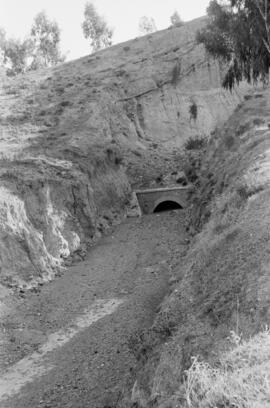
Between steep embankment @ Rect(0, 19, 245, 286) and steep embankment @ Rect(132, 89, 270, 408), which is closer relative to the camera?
steep embankment @ Rect(132, 89, 270, 408)

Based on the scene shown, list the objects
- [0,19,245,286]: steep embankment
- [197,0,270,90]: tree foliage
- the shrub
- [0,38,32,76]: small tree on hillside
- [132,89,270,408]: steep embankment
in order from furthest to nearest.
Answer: [0,38,32,76]: small tree on hillside < the shrub < [197,0,270,90]: tree foliage < [0,19,245,286]: steep embankment < [132,89,270,408]: steep embankment

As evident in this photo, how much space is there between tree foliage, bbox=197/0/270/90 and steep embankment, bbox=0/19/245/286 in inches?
534

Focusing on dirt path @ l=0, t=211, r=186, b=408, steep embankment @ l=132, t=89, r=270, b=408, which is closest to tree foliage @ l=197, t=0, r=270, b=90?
dirt path @ l=0, t=211, r=186, b=408

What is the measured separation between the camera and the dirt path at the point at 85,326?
18125mm

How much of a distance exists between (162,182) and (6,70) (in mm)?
47023

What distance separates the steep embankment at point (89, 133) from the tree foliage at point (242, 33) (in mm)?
13556

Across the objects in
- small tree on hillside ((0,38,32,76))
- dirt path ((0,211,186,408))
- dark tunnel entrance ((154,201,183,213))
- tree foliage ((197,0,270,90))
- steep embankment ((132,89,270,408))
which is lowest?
dark tunnel entrance ((154,201,183,213))

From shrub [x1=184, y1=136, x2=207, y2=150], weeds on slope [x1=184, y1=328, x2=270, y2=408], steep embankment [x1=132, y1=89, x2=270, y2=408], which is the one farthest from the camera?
shrub [x1=184, y1=136, x2=207, y2=150]

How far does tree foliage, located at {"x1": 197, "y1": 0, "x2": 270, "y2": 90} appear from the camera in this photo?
3510cm

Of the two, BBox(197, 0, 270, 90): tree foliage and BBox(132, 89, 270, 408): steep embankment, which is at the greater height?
BBox(197, 0, 270, 90): tree foliage

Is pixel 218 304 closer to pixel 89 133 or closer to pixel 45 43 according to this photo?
pixel 89 133

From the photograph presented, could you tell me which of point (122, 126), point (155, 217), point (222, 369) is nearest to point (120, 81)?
point (122, 126)

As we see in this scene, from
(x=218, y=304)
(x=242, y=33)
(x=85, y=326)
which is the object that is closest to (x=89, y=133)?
(x=242, y=33)

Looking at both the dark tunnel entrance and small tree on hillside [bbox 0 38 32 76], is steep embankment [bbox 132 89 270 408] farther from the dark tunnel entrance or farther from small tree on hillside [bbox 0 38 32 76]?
small tree on hillside [bbox 0 38 32 76]
